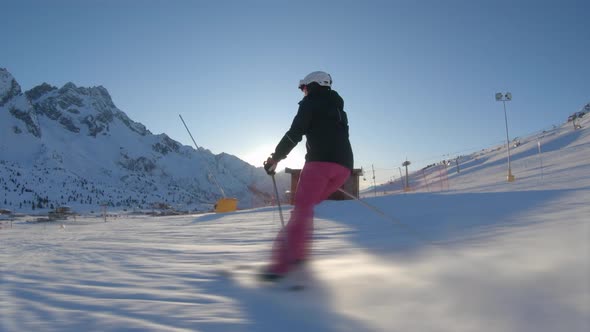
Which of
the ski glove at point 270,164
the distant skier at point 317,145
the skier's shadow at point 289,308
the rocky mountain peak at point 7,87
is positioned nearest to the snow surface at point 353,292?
the skier's shadow at point 289,308

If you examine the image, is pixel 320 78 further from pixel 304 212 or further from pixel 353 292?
pixel 353 292

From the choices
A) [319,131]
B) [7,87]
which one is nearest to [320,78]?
[319,131]

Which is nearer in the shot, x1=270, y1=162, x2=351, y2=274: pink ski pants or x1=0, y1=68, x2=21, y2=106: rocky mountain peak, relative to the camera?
x1=270, y1=162, x2=351, y2=274: pink ski pants

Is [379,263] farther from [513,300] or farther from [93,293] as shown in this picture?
[93,293]

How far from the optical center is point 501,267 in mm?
1573

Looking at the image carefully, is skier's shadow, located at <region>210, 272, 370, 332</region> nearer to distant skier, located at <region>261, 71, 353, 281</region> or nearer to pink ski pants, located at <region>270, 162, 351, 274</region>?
Answer: pink ski pants, located at <region>270, 162, 351, 274</region>

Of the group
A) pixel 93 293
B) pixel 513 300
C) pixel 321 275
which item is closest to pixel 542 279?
pixel 513 300

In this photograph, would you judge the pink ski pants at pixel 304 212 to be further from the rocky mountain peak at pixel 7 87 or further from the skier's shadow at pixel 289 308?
the rocky mountain peak at pixel 7 87

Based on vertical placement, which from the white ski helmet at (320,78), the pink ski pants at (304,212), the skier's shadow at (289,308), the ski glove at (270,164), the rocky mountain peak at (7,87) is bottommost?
the skier's shadow at (289,308)

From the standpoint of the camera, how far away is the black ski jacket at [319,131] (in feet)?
8.23

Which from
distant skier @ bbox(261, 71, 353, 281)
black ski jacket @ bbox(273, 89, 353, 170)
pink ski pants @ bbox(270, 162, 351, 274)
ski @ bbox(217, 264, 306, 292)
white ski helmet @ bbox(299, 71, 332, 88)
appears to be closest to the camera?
ski @ bbox(217, 264, 306, 292)

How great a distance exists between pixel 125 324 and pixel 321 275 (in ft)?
3.03

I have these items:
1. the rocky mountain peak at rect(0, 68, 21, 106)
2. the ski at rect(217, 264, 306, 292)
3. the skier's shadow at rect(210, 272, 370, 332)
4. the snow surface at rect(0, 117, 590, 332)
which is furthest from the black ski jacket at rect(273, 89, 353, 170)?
the rocky mountain peak at rect(0, 68, 21, 106)

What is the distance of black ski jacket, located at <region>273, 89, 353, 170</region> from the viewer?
8.23ft
